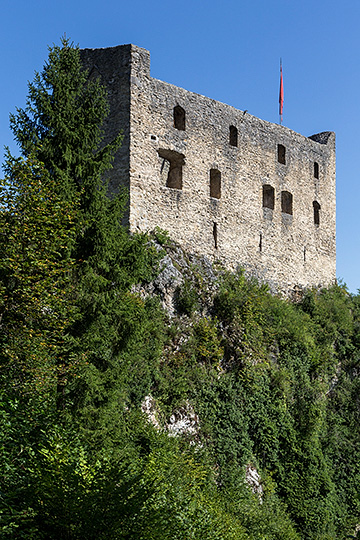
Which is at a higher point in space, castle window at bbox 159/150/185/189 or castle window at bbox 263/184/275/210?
Answer: castle window at bbox 263/184/275/210

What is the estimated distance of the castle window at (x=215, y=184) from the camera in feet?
75.4

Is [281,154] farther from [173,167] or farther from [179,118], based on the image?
[173,167]

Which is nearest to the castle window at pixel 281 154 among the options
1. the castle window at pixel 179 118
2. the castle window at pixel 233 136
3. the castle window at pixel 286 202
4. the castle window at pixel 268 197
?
the castle window at pixel 286 202

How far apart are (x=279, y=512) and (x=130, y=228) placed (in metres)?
8.93

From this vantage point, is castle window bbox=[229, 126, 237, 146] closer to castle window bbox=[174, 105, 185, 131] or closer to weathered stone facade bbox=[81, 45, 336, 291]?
weathered stone facade bbox=[81, 45, 336, 291]

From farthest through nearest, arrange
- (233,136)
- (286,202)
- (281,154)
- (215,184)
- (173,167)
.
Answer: (286,202)
(281,154)
(233,136)
(215,184)
(173,167)

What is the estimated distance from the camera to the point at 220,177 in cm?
2298

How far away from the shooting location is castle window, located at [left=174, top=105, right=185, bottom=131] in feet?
72.4

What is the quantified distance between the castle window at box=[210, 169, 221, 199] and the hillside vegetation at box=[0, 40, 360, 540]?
2.64m

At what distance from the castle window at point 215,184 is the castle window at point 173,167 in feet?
5.28

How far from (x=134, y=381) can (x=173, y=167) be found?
815 cm

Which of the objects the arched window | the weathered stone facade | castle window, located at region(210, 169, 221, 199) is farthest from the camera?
the arched window

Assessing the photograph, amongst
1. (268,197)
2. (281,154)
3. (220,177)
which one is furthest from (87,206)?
(281,154)

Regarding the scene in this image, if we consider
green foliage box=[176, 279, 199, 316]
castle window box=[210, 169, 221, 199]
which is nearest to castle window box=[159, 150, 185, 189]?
castle window box=[210, 169, 221, 199]
